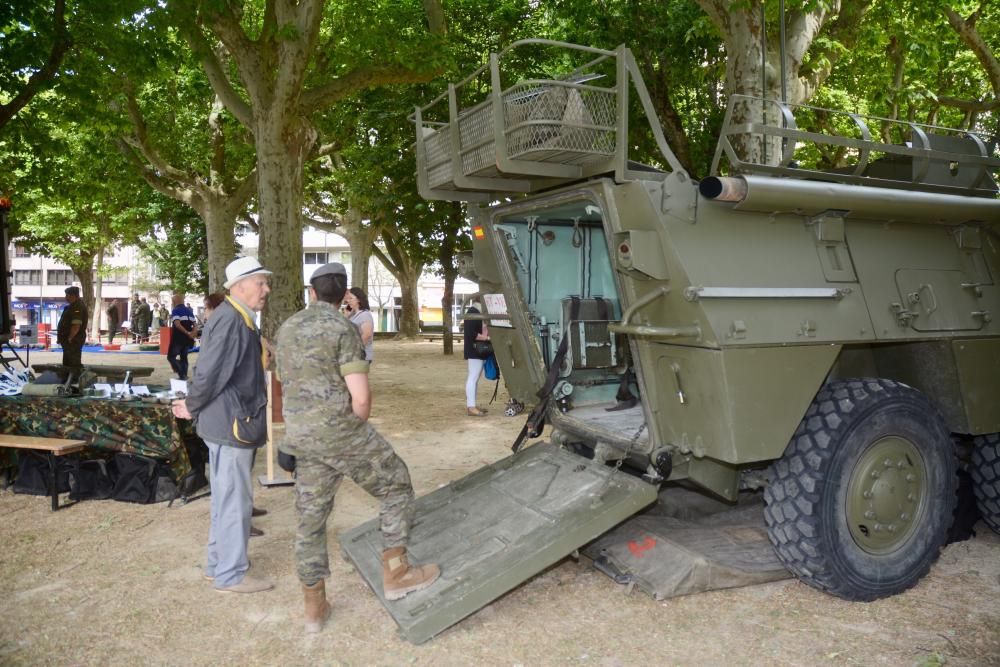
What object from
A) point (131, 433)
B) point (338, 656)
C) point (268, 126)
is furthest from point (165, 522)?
point (268, 126)

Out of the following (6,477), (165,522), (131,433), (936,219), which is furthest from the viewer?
(6,477)

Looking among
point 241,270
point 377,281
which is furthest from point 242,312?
point 377,281

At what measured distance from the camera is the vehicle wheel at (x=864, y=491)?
4148mm

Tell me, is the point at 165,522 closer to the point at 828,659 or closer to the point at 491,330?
the point at 491,330

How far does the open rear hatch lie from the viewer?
12.5 feet

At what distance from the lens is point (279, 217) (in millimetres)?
10492

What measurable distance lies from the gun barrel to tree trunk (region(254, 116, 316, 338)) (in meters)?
7.38

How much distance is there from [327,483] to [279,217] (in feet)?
24.0

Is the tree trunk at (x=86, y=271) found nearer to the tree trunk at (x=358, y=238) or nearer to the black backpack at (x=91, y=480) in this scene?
the tree trunk at (x=358, y=238)

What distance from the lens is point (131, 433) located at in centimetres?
621

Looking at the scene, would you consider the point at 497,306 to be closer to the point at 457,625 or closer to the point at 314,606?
the point at 457,625

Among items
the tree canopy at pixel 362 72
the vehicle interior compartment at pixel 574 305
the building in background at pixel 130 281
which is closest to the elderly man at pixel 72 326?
the tree canopy at pixel 362 72

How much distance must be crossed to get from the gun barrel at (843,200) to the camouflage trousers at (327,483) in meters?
2.09

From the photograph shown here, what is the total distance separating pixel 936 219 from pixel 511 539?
3104mm
